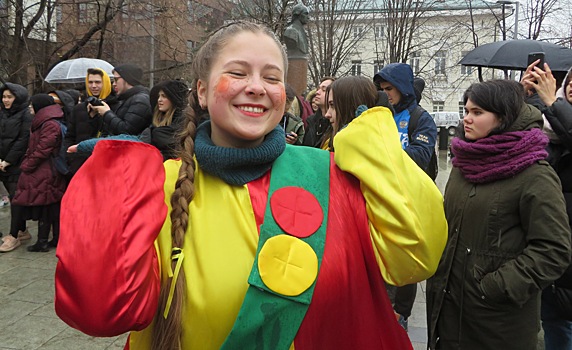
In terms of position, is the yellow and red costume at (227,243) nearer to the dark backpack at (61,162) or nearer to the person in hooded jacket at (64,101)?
the dark backpack at (61,162)

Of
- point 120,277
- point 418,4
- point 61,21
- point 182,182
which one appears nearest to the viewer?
point 120,277

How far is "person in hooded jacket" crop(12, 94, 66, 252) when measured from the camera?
19.9 feet

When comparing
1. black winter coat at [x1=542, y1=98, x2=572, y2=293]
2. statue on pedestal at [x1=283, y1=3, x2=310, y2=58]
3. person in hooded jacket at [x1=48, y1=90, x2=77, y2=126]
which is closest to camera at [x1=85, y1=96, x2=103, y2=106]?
person in hooded jacket at [x1=48, y1=90, x2=77, y2=126]

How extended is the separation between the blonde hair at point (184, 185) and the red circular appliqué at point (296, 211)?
263mm

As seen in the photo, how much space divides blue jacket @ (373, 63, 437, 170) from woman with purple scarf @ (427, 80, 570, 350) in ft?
3.83

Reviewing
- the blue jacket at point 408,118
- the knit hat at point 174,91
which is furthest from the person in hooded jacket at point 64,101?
the blue jacket at point 408,118

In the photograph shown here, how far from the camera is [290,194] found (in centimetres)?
146

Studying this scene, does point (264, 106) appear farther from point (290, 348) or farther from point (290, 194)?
point (290, 348)

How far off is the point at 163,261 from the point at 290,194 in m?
0.42

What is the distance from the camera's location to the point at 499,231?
242cm

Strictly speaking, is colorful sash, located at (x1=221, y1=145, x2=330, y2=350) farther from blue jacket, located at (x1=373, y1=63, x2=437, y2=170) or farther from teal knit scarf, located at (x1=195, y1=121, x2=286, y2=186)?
blue jacket, located at (x1=373, y1=63, x2=437, y2=170)

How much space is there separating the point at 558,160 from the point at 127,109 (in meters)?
4.11

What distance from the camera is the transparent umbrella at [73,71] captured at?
7938 mm

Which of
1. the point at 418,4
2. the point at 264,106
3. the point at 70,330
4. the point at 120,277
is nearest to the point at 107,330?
the point at 120,277
